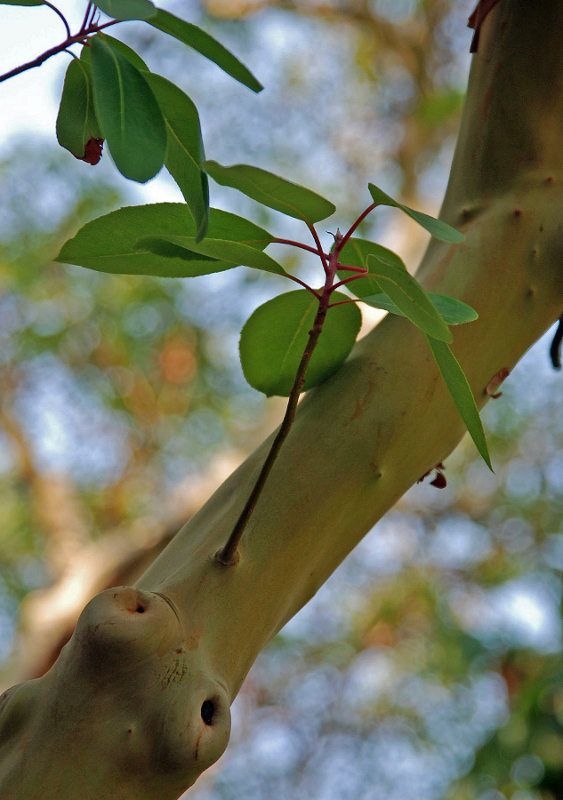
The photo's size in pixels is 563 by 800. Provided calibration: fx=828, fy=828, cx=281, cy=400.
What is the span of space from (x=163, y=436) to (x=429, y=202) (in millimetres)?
1234

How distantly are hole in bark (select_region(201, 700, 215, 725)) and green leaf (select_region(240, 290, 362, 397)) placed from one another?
0.59 ft

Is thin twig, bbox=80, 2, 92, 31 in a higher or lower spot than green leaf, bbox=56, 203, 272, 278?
higher

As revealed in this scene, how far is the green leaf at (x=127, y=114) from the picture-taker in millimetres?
301

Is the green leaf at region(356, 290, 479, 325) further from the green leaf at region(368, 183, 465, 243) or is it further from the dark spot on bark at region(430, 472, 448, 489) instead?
the dark spot on bark at region(430, 472, 448, 489)

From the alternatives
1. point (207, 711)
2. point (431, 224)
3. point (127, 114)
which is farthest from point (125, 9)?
point (207, 711)

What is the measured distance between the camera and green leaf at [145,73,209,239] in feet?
1.09

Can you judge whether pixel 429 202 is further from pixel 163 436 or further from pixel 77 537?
pixel 77 537

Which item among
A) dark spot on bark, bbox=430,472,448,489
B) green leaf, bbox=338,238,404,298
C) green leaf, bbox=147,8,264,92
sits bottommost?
dark spot on bark, bbox=430,472,448,489

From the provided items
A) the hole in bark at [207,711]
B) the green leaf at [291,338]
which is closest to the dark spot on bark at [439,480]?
the green leaf at [291,338]

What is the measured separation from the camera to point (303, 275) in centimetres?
268

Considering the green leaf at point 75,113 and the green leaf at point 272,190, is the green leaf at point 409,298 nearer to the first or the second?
the green leaf at point 272,190

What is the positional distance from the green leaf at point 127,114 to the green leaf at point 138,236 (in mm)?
49

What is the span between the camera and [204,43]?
0.33 m

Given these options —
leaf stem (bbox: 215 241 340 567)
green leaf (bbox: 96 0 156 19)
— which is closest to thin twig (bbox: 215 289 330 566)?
leaf stem (bbox: 215 241 340 567)
